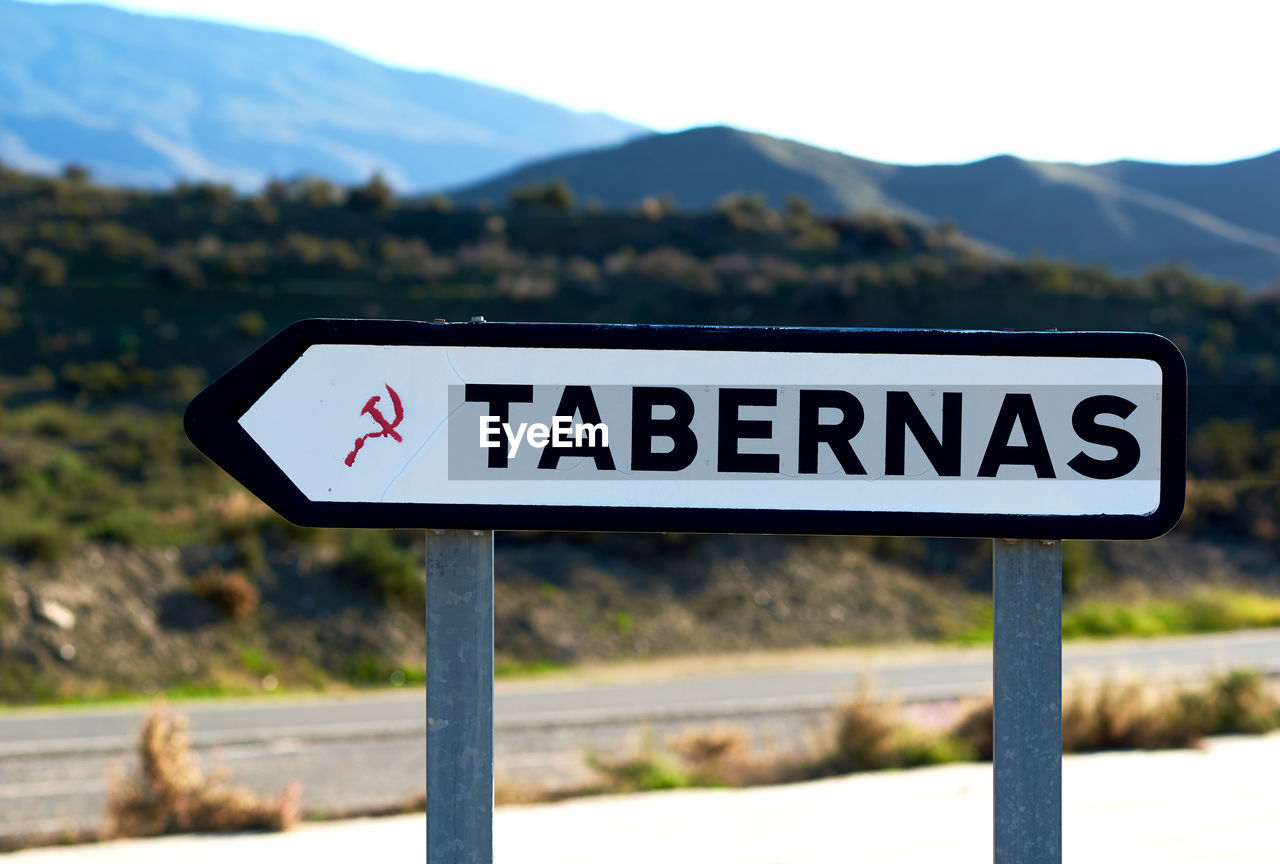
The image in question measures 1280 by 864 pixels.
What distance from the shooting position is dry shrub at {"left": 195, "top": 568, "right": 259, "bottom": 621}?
65.7ft

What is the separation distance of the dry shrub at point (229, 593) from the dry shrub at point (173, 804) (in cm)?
1132

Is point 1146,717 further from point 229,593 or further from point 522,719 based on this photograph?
point 229,593

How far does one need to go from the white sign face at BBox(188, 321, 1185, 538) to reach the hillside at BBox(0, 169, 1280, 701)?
17274 millimetres

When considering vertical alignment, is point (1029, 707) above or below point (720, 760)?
above

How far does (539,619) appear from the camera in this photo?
22.2 m

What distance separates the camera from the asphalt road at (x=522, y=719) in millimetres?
12328

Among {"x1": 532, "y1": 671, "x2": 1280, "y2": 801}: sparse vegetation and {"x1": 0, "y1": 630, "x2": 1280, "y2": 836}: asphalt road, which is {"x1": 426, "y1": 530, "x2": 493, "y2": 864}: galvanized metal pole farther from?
{"x1": 0, "y1": 630, "x2": 1280, "y2": 836}: asphalt road

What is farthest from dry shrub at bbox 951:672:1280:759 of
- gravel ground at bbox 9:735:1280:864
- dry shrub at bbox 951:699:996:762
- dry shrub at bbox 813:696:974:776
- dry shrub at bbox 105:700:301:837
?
dry shrub at bbox 105:700:301:837

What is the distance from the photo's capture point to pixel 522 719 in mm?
15891

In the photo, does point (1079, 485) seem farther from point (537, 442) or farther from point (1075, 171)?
point (1075, 171)

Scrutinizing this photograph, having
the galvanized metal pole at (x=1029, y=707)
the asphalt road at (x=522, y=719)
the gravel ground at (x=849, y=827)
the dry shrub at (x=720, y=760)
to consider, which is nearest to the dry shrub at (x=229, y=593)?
the asphalt road at (x=522, y=719)

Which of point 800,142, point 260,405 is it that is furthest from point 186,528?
point 800,142

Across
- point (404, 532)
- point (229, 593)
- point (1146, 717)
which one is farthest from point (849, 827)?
point (404, 532)

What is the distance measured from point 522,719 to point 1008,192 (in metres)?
87.6
